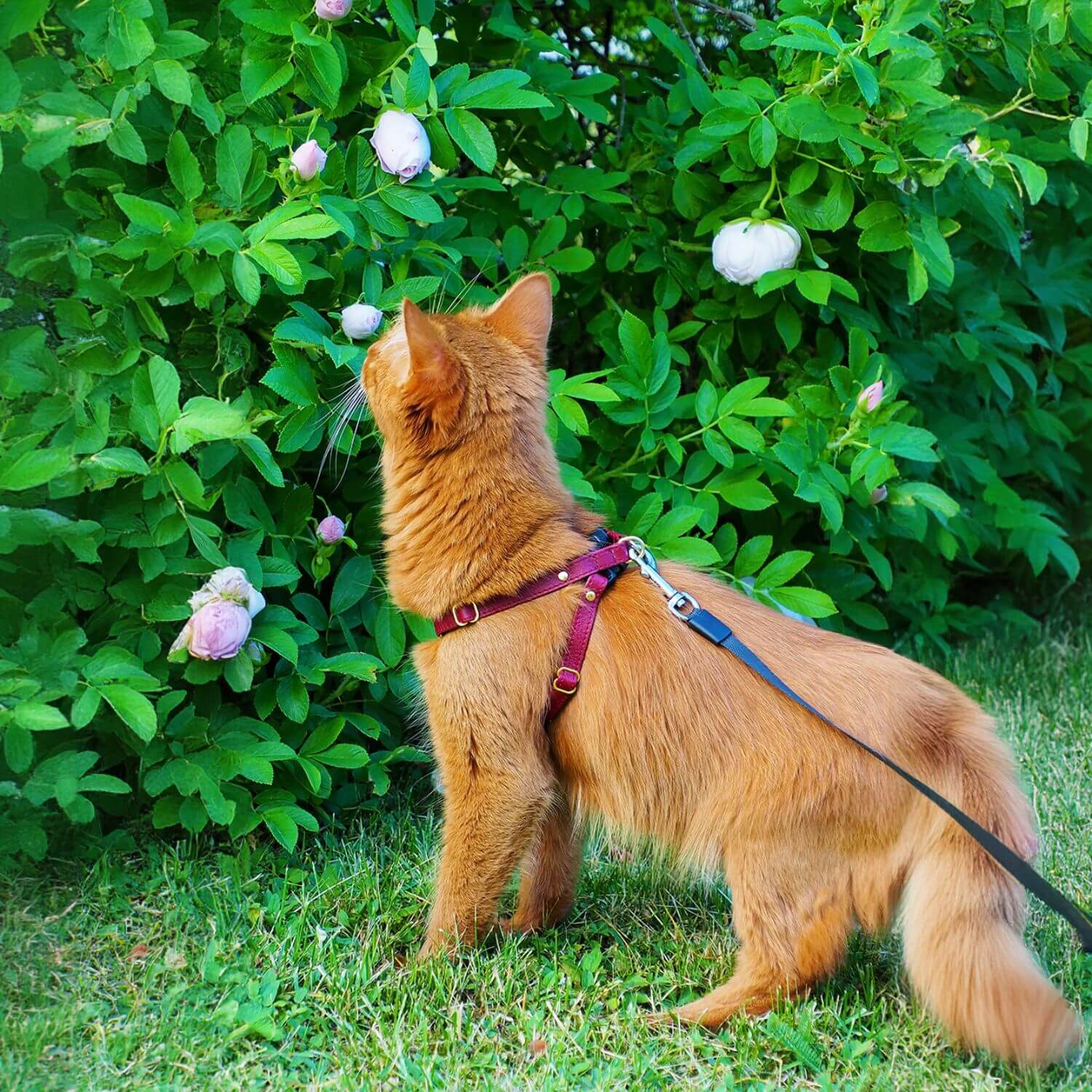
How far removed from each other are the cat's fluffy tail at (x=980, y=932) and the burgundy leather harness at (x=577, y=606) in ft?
2.55

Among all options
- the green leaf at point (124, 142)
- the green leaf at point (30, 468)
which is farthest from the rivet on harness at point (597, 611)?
the green leaf at point (124, 142)

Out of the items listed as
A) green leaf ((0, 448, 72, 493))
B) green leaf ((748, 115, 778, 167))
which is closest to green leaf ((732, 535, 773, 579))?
green leaf ((748, 115, 778, 167))

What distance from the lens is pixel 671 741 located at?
2.45 meters

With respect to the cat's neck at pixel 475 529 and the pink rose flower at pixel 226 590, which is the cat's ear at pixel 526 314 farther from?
the pink rose flower at pixel 226 590

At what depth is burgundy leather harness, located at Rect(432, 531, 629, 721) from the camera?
248 cm

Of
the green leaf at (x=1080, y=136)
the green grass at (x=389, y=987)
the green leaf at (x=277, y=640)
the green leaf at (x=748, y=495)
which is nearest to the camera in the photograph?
the green grass at (x=389, y=987)

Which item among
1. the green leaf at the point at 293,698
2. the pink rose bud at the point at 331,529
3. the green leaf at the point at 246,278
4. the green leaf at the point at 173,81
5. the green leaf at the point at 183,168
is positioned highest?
the green leaf at the point at 173,81

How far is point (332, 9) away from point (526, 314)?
0.82 m

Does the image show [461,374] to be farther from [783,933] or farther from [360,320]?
[783,933]

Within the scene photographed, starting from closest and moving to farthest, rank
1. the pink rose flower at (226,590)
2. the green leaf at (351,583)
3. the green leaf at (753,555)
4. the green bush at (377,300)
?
the green bush at (377,300)
the pink rose flower at (226,590)
the green leaf at (351,583)
the green leaf at (753,555)

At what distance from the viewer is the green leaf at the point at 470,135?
2.80 meters

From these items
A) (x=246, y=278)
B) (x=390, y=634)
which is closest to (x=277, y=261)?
(x=246, y=278)

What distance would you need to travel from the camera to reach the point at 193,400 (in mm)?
2541

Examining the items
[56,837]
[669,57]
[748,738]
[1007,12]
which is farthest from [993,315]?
[56,837]
